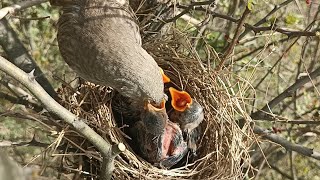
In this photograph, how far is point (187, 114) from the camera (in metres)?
2.41

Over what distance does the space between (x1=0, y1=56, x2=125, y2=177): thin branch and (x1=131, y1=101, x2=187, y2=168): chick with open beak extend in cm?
43

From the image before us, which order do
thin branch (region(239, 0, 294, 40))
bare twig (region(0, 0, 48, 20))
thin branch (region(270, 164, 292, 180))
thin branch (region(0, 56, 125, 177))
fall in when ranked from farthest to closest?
thin branch (region(270, 164, 292, 180)) → thin branch (region(239, 0, 294, 40)) → bare twig (region(0, 0, 48, 20)) → thin branch (region(0, 56, 125, 177))

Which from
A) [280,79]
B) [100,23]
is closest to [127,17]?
[100,23]

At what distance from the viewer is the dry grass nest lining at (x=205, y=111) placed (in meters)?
2.32

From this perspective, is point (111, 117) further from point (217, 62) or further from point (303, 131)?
point (303, 131)

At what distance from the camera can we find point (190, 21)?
8.63 feet

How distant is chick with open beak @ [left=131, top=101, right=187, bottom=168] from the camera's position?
2.30 metres

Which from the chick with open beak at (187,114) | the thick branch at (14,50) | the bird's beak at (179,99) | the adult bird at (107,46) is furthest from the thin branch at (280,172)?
the thick branch at (14,50)

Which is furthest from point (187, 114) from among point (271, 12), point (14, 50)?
point (14, 50)

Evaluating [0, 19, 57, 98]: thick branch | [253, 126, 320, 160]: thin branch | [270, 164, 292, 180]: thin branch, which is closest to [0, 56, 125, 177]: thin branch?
[0, 19, 57, 98]: thick branch

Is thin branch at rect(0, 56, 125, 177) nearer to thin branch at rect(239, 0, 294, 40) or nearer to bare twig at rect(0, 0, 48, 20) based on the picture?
bare twig at rect(0, 0, 48, 20)

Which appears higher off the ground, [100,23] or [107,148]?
[100,23]

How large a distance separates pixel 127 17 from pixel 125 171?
65 centimetres

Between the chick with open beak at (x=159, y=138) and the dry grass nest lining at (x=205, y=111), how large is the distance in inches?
2.2
